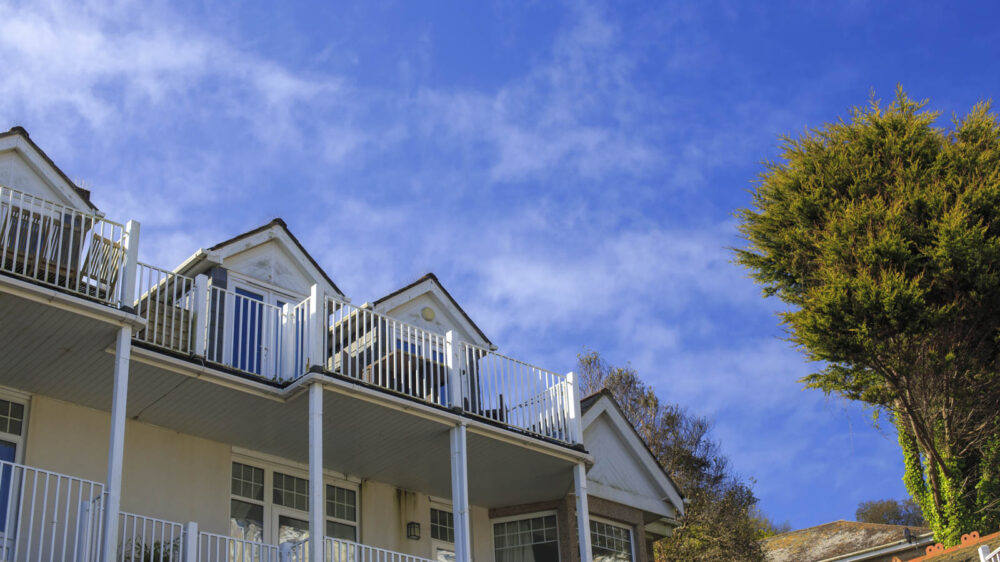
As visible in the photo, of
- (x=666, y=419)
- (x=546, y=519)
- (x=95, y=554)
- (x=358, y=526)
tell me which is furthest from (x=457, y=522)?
(x=666, y=419)

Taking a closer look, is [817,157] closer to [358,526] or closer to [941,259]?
[941,259]

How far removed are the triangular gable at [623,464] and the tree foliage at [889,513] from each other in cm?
3770

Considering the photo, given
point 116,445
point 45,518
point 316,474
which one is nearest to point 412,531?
point 316,474

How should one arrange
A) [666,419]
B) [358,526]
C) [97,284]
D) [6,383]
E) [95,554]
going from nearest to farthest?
[95,554], [97,284], [6,383], [358,526], [666,419]

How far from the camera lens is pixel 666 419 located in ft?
109

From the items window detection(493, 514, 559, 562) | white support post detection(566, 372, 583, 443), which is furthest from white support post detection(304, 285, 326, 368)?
window detection(493, 514, 559, 562)

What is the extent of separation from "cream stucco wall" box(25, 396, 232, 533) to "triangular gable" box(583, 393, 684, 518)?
6.65m

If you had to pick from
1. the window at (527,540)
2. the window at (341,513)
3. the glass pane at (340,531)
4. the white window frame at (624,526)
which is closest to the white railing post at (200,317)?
the window at (341,513)

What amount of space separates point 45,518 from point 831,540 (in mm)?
28039

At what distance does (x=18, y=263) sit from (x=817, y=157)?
1729 centimetres

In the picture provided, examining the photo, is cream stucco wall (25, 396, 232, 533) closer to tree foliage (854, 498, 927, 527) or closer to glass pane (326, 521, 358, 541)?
glass pane (326, 521, 358, 541)

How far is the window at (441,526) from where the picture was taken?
1662 centimetres

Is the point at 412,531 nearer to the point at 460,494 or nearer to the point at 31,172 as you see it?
the point at 460,494

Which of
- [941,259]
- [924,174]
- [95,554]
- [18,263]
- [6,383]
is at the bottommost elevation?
[95,554]
